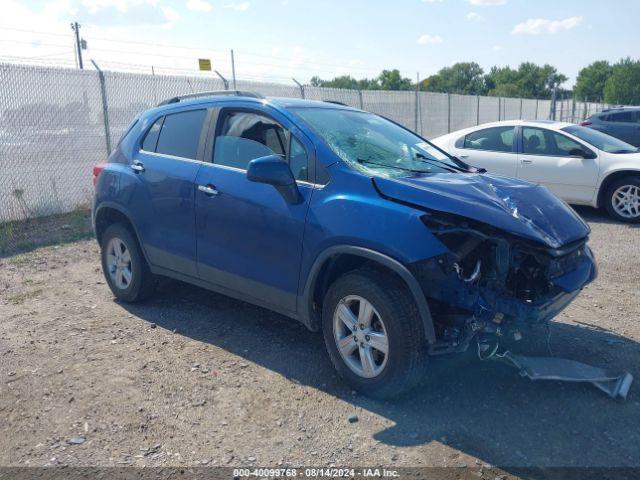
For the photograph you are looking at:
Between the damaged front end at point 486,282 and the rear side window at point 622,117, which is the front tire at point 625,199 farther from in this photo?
the rear side window at point 622,117

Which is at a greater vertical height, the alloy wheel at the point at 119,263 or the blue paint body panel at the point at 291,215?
the blue paint body panel at the point at 291,215

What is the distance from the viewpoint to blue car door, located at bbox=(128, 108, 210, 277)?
4.93 m

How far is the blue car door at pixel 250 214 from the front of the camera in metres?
4.19

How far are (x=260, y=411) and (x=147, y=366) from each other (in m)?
1.12

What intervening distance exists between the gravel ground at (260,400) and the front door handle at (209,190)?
1.18m

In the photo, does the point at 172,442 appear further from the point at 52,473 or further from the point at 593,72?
the point at 593,72

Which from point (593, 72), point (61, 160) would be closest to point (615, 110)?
point (61, 160)

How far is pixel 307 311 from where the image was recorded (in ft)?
13.6

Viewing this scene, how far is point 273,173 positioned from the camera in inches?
157

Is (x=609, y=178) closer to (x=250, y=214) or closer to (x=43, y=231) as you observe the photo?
(x=250, y=214)

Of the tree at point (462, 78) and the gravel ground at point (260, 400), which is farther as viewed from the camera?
the tree at point (462, 78)

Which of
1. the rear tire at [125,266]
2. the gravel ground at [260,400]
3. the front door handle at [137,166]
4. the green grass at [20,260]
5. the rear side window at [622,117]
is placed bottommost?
the gravel ground at [260,400]

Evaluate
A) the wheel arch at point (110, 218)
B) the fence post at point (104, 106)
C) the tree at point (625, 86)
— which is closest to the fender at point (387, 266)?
the wheel arch at point (110, 218)

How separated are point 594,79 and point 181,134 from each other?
82563 millimetres
